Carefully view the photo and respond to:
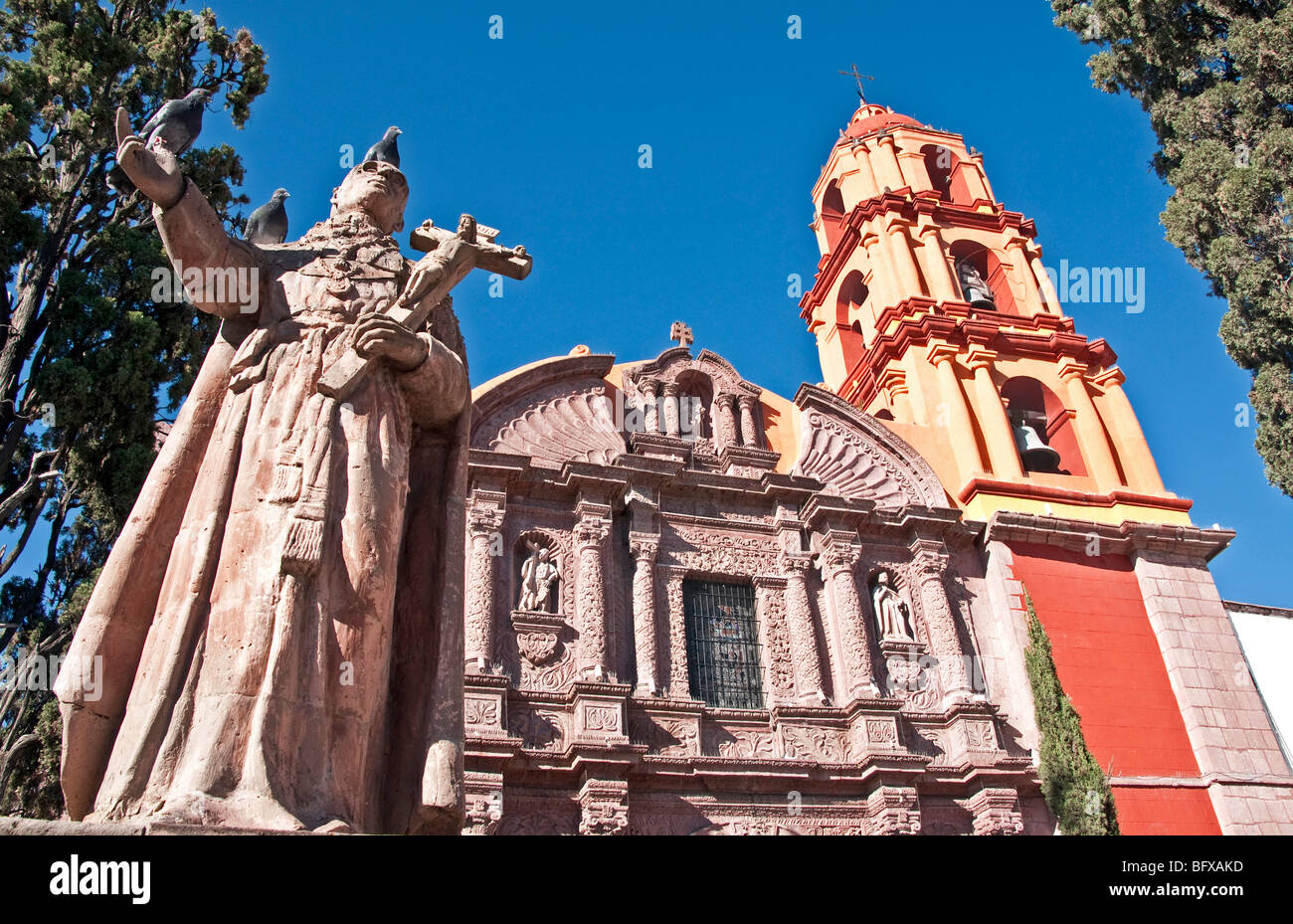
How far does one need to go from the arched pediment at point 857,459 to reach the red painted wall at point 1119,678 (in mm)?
1772

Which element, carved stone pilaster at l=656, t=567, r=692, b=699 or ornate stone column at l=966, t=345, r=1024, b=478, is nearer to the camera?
carved stone pilaster at l=656, t=567, r=692, b=699

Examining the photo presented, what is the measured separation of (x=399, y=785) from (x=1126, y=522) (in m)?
14.2

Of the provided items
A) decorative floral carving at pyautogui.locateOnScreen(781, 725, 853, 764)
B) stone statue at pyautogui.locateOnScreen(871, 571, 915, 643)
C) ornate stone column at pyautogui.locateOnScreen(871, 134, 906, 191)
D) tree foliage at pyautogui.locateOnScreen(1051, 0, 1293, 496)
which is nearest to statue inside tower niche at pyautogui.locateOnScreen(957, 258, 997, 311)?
ornate stone column at pyautogui.locateOnScreen(871, 134, 906, 191)

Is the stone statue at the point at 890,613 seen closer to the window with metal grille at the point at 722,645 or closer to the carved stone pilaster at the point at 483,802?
the window with metal grille at the point at 722,645

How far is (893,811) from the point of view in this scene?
11.8 meters

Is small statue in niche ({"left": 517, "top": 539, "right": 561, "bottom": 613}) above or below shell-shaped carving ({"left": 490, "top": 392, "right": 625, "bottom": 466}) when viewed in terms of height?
below

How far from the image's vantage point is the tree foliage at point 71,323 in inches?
366

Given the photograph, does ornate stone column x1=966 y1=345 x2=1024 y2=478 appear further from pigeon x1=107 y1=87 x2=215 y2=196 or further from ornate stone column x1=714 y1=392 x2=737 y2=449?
pigeon x1=107 y1=87 x2=215 y2=196

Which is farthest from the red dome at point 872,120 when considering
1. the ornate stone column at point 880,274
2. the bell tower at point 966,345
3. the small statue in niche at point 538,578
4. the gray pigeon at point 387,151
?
the gray pigeon at point 387,151

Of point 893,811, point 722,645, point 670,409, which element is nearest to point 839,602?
point 722,645

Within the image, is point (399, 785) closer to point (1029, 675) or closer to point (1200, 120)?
point (1029, 675)

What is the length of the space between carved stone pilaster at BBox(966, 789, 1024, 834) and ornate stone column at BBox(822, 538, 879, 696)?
173 cm

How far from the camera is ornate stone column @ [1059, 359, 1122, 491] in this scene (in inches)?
647

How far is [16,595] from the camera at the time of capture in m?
11.1
